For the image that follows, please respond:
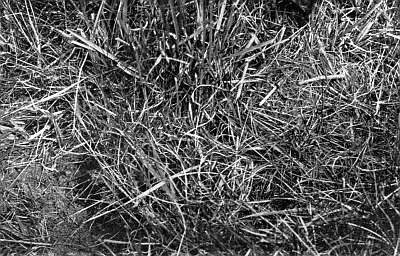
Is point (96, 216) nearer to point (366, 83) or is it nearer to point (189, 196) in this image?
point (189, 196)

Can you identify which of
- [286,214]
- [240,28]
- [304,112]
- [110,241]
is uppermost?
[240,28]

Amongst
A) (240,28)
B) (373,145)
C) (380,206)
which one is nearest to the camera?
(380,206)

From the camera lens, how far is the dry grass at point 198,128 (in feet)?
5.42

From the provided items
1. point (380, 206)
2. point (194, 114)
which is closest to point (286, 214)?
point (380, 206)

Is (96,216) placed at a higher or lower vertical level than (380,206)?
lower

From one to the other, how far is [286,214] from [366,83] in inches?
18.3

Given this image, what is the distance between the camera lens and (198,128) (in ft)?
5.87

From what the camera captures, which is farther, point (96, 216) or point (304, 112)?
point (304, 112)

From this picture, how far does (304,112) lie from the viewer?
1820 millimetres

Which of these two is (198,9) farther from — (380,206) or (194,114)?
(380,206)

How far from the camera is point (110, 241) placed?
1659 millimetres

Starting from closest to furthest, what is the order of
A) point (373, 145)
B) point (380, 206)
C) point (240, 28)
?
point (380, 206) < point (373, 145) < point (240, 28)

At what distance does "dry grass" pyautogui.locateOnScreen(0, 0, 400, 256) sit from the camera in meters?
1.65

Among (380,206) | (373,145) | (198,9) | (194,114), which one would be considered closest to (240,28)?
(198,9)
